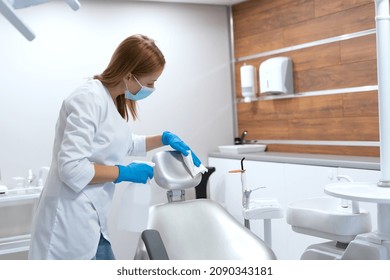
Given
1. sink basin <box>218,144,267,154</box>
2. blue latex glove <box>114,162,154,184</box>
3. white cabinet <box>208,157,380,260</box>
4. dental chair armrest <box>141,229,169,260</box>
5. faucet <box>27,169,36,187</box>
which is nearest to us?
dental chair armrest <box>141,229,169,260</box>

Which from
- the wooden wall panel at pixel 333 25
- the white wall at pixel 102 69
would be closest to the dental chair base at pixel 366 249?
the wooden wall panel at pixel 333 25

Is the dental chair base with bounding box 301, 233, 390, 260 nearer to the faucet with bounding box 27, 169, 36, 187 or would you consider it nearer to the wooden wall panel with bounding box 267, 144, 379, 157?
the wooden wall panel with bounding box 267, 144, 379, 157

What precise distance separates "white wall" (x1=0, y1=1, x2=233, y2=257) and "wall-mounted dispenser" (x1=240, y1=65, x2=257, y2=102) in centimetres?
31

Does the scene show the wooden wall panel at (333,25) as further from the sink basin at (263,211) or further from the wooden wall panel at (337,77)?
the sink basin at (263,211)

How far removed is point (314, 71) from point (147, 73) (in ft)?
6.32

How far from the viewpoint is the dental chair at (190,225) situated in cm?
201

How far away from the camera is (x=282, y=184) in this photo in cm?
345

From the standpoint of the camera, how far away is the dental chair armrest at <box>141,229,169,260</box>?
165 centimetres

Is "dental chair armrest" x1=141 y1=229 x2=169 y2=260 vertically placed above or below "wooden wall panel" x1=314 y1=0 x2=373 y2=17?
below

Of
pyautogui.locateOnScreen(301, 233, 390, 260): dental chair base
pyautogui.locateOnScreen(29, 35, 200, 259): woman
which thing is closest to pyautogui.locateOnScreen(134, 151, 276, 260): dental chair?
pyautogui.locateOnScreen(29, 35, 200, 259): woman

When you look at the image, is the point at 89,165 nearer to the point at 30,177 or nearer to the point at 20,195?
the point at 20,195

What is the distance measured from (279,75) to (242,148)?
632 mm

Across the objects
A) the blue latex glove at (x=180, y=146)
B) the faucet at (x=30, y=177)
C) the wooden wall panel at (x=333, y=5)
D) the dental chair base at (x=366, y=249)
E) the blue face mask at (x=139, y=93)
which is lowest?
the dental chair base at (x=366, y=249)

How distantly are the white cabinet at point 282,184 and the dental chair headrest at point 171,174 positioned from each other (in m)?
1.21
